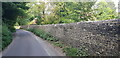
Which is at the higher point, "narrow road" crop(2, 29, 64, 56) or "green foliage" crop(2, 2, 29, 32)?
"green foliage" crop(2, 2, 29, 32)

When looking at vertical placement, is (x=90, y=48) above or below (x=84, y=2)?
below

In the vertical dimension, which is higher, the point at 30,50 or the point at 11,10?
the point at 11,10

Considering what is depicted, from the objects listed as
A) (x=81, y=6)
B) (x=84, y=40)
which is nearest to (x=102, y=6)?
(x=81, y=6)

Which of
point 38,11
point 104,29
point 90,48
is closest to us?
point 104,29

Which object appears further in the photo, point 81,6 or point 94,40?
point 81,6

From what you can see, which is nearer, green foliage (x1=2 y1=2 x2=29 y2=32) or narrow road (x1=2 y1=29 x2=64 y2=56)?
narrow road (x1=2 y1=29 x2=64 y2=56)

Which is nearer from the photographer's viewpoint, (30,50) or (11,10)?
(30,50)

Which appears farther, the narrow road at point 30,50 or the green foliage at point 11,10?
the green foliage at point 11,10

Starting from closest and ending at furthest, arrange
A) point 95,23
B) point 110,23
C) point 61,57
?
1. point 110,23
2. point 95,23
3. point 61,57

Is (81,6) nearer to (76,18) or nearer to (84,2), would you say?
(84,2)

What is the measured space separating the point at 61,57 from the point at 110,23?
396 centimetres

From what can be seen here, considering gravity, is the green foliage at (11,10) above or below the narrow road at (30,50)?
above

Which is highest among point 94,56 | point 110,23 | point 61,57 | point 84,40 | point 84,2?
point 84,2

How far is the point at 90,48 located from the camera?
19.8 feet
